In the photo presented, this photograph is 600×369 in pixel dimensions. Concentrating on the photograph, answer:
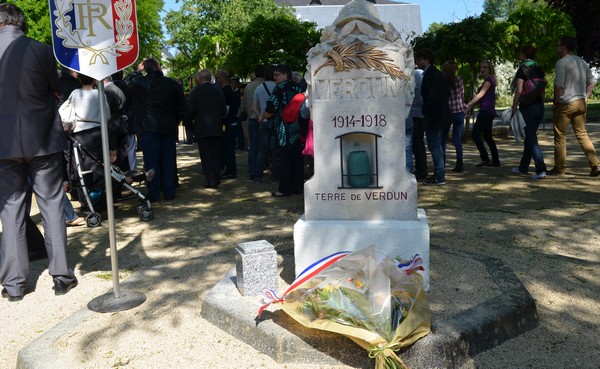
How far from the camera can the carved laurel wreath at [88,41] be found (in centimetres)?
432

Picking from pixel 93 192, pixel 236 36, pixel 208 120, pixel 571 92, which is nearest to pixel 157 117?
pixel 208 120

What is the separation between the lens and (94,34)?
443cm

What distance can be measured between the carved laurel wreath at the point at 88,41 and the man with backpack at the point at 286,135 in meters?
4.50

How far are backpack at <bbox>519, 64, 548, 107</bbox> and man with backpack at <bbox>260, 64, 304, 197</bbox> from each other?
3.56 metres

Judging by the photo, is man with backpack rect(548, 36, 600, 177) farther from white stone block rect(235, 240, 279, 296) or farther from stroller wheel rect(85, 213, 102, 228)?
stroller wheel rect(85, 213, 102, 228)

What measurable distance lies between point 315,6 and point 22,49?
7932 cm

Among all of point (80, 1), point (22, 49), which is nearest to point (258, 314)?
point (80, 1)

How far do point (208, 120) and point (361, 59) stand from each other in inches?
232

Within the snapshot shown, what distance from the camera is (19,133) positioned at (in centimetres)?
479

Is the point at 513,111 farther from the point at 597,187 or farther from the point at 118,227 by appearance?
the point at 118,227

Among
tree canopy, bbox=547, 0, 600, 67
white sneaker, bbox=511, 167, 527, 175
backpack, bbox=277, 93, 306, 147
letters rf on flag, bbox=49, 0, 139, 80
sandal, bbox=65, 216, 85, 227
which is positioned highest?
tree canopy, bbox=547, 0, 600, 67

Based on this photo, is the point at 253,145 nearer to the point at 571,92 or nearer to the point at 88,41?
the point at 571,92

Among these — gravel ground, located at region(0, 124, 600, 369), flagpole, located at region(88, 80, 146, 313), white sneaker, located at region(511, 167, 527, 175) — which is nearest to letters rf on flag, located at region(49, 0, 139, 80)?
flagpole, located at region(88, 80, 146, 313)

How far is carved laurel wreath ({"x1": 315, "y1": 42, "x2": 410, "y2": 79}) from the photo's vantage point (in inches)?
174
